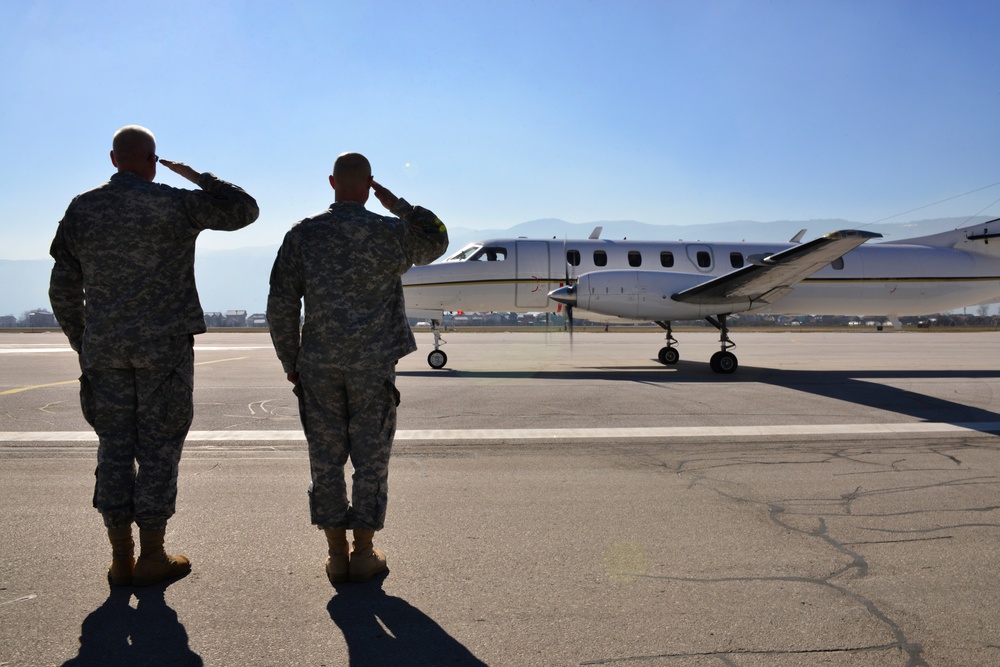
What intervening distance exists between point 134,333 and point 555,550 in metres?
2.49

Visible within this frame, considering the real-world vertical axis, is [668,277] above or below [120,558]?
above

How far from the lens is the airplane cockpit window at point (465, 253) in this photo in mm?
16750

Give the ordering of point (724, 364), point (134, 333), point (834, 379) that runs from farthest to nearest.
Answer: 1. point (724, 364)
2. point (834, 379)
3. point (134, 333)

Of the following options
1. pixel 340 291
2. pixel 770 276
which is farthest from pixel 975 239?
pixel 340 291

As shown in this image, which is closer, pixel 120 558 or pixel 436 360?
pixel 120 558

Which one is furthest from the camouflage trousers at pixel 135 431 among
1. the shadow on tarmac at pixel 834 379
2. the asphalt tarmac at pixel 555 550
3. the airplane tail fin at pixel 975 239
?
the airplane tail fin at pixel 975 239

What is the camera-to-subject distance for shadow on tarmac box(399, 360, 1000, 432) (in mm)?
8953

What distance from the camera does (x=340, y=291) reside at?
339 centimetres

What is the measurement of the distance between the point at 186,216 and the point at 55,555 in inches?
78.0

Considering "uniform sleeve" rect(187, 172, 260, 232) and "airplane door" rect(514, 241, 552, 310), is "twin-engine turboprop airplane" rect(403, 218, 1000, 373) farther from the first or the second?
"uniform sleeve" rect(187, 172, 260, 232)

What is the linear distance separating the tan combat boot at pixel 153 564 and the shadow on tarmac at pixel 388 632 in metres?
0.86

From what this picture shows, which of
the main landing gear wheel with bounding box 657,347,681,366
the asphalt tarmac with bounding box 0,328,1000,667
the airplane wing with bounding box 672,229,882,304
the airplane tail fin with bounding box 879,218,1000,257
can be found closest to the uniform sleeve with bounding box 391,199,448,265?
the asphalt tarmac with bounding box 0,328,1000,667

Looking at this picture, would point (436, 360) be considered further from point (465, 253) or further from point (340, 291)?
point (340, 291)

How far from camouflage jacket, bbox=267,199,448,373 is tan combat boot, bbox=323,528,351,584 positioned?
0.85 metres
